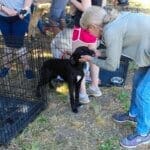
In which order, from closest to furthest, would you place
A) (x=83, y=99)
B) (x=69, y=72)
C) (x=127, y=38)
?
(x=127, y=38) → (x=69, y=72) → (x=83, y=99)

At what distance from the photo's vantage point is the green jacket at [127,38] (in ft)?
10.5

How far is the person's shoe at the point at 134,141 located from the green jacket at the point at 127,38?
768 mm

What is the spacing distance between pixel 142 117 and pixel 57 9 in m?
1.63

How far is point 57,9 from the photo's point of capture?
4402 mm

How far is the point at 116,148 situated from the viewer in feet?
12.0

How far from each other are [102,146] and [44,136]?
0.62 meters

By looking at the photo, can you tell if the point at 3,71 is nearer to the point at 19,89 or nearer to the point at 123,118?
the point at 19,89

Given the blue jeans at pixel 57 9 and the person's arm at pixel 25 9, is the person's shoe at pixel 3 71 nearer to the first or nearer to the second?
the person's arm at pixel 25 9

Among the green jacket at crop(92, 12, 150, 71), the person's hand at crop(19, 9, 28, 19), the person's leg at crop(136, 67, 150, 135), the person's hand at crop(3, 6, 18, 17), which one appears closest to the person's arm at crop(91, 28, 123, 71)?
the green jacket at crop(92, 12, 150, 71)

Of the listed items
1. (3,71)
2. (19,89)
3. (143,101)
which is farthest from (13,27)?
(143,101)

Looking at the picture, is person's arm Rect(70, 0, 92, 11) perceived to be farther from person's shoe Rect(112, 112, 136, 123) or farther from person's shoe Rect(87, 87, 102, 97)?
person's shoe Rect(112, 112, 136, 123)

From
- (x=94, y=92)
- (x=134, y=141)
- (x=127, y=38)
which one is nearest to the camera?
(x=127, y=38)

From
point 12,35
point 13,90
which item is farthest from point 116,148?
point 12,35

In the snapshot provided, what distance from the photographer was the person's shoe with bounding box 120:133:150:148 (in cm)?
368
